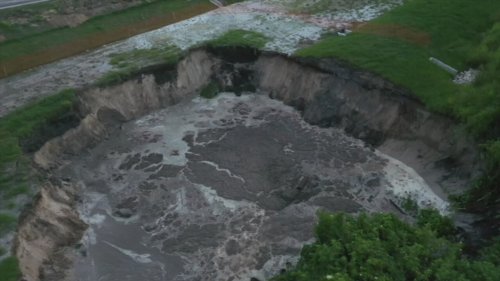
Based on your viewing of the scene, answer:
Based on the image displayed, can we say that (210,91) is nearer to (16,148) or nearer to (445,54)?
(16,148)

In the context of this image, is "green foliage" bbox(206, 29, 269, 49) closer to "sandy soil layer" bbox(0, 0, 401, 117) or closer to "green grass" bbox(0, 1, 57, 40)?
"sandy soil layer" bbox(0, 0, 401, 117)

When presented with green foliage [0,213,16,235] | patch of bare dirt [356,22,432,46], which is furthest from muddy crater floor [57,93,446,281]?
patch of bare dirt [356,22,432,46]

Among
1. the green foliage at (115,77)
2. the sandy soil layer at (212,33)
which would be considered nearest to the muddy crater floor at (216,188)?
the green foliage at (115,77)

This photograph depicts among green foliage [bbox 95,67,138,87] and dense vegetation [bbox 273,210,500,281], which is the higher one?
dense vegetation [bbox 273,210,500,281]

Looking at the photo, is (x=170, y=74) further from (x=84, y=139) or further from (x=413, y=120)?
(x=413, y=120)

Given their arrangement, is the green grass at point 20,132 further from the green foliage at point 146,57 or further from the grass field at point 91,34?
the grass field at point 91,34

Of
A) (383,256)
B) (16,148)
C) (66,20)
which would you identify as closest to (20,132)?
(16,148)

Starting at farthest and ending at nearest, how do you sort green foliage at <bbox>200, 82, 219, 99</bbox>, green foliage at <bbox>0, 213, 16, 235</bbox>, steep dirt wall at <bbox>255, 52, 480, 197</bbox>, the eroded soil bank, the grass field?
the grass field
green foliage at <bbox>200, 82, 219, 99</bbox>
steep dirt wall at <bbox>255, 52, 480, 197</bbox>
the eroded soil bank
green foliage at <bbox>0, 213, 16, 235</bbox>

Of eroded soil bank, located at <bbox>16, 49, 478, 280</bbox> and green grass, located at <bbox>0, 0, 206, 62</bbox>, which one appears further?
green grass, located at <bbox>0, 0, 206, 62</bbox>
